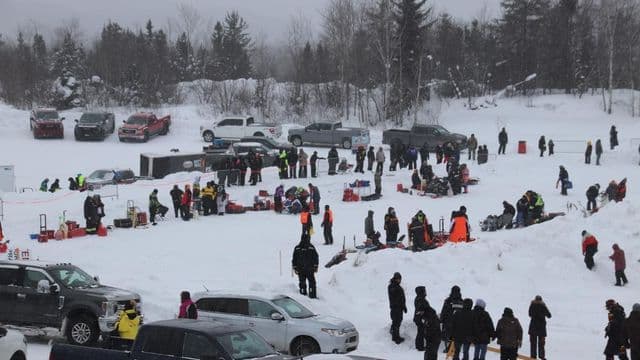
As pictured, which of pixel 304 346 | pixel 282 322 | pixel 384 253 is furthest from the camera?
pixel 384 253

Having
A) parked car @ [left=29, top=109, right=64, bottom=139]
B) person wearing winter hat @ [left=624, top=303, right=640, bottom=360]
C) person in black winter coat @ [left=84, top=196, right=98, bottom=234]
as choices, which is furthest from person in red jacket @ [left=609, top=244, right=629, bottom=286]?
parked car @ [left=29, top=109, right=64, bottom=139]

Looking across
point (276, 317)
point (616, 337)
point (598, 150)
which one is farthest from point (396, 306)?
point (598, 150)

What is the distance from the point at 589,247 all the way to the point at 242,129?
31071 millimetres

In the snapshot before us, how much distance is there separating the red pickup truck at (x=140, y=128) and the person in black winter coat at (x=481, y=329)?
39.5m

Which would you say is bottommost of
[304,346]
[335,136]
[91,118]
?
[304,346]

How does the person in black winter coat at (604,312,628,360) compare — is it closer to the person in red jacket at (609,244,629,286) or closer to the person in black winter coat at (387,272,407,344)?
the person in black winter coat at (387,272,407,344)

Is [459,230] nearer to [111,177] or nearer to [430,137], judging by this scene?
[111,177]

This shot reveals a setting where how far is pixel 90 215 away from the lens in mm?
27344

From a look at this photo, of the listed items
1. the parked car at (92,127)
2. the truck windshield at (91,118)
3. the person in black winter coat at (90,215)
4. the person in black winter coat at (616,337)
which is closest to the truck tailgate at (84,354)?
the person in black winter coat at (616,337)

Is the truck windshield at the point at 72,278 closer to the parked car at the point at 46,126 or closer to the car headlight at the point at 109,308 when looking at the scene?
the car headlight at the point at 109,308

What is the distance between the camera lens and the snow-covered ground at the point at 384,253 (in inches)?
711

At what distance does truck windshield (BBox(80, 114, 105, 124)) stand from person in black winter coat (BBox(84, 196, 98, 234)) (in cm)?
2532

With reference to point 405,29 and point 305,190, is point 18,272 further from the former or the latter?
point 405,29

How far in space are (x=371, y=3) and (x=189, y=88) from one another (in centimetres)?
1971
